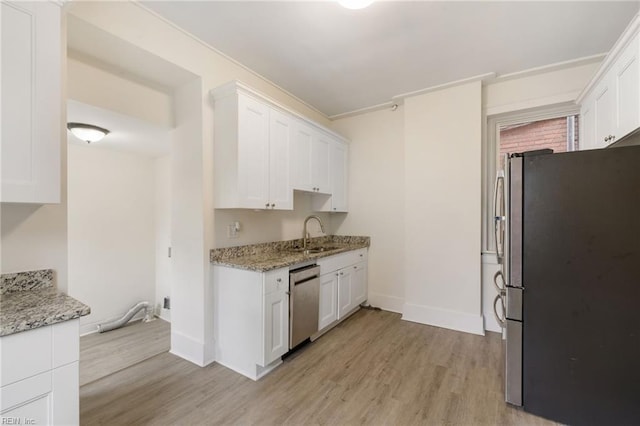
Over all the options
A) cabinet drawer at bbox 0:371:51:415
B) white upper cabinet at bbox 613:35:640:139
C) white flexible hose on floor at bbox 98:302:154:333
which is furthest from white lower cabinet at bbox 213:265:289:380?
white upper cabinet at bbox 613:35:640:139

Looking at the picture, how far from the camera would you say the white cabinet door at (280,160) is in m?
2.64

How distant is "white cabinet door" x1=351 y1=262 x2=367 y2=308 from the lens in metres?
3.48

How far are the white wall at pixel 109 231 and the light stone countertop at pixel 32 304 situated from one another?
2180mm

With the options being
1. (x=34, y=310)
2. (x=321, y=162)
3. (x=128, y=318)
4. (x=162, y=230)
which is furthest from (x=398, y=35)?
(x=128, y=318)

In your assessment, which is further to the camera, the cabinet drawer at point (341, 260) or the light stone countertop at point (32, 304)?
the cabinet drawer at point (341, 260)

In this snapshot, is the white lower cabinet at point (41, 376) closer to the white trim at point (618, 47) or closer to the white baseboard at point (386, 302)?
the white baseboard at point (386, 302)

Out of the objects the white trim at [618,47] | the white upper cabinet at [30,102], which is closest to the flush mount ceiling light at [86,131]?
the white upper cabinet at [30,102]

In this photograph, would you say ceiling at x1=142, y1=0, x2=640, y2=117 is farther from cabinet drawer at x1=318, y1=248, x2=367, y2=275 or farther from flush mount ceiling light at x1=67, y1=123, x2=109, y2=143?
cabinet drawer at x1=318, y1=248, x2=367, y2=275

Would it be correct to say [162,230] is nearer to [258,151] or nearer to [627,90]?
[258,151]

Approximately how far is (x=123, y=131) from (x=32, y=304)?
2.07 metres

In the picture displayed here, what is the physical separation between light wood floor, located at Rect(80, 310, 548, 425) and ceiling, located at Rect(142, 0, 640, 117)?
9.25 ft

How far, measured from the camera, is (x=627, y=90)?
174 cm

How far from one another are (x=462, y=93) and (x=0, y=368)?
157 inches

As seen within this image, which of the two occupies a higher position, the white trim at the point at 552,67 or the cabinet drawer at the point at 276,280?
the white trim at the point at 552,67
